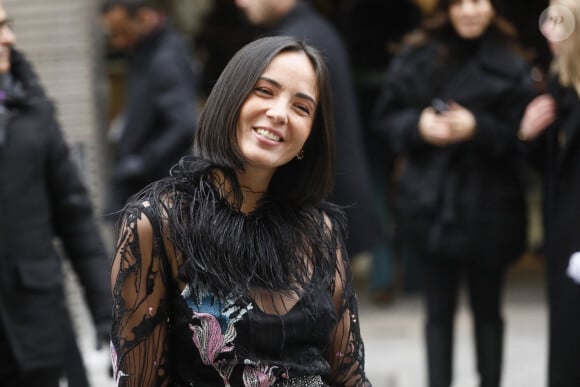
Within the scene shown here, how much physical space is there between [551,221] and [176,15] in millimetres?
4653

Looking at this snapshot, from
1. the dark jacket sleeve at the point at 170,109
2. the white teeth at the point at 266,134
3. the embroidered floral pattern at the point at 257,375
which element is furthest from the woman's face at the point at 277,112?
the dark jacket sleeve at the point at 170,109

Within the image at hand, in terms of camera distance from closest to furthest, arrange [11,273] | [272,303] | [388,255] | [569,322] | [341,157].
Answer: [272,303] < [11,273] < [569,322] < [341,157] < [388,255]

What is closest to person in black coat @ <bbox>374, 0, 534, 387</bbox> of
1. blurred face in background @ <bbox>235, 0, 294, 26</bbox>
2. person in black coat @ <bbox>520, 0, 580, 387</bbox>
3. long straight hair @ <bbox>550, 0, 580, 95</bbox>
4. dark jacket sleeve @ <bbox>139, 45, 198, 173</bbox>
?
person in black coat @ <bbox>520, 0, 580, 387</bbox>

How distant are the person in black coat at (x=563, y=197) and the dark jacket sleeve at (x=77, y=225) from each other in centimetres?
162

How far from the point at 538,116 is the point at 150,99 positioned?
2230mm

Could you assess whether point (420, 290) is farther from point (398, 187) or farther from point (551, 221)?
point (551, 221)

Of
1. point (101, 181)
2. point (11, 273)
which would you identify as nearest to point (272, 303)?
point (11, 273)

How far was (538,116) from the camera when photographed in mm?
4586

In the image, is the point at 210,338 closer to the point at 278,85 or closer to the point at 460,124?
the point at 278,85

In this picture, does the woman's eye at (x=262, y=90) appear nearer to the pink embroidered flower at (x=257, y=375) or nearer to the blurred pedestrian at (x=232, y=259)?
the blurred pedestrian at (x=232, y=259)

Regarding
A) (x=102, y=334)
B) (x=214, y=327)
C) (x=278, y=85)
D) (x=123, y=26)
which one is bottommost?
(x=102, y=334)

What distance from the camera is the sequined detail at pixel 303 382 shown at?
2.54 m

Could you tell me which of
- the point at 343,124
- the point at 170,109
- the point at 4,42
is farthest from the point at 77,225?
the point at 170,109

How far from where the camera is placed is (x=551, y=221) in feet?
14.0
